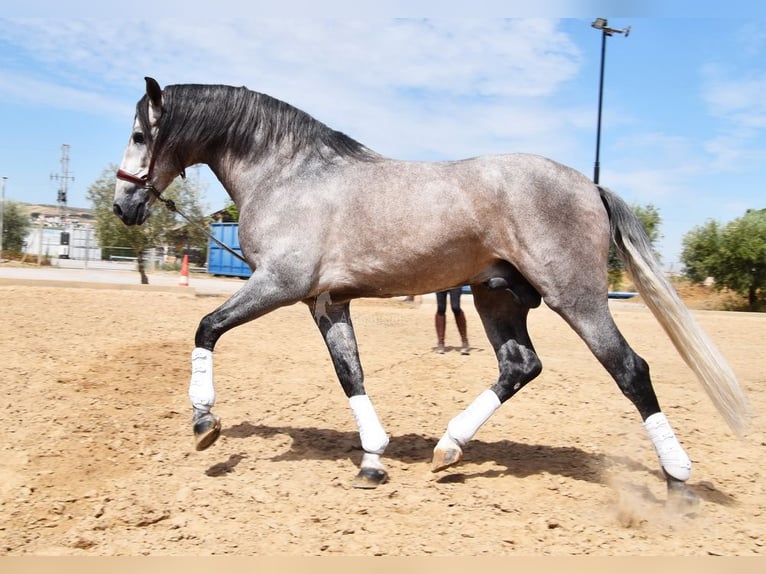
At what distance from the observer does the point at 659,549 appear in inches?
125

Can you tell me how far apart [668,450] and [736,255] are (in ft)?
72.9

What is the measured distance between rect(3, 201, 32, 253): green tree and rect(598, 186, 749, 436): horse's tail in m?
46.4

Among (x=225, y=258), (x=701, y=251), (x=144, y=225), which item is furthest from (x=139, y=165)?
(x=225, y=258)

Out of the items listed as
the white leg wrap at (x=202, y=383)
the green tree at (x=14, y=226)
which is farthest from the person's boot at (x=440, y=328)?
the green tree at (x=14, y=226)

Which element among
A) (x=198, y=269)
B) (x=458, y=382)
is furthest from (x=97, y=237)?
(x=458, y=382)

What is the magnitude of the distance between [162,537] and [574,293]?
2.66 m

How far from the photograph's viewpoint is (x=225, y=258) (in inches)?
1344

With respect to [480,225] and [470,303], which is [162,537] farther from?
[470,303]

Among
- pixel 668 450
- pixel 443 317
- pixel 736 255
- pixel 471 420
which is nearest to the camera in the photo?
pixel 668 450

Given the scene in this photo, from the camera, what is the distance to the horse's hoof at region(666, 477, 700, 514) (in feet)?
12.1

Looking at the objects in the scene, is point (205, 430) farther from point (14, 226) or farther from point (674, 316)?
point (14, 226)

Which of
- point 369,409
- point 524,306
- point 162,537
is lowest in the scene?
point 162,537

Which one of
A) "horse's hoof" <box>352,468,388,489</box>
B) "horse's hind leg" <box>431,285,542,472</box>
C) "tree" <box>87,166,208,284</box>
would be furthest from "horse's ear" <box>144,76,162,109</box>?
"tree" <box>87,166,208,284</box>

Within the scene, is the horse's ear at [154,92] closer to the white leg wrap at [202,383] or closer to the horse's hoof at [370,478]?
the white leg wrap at [202,383]
